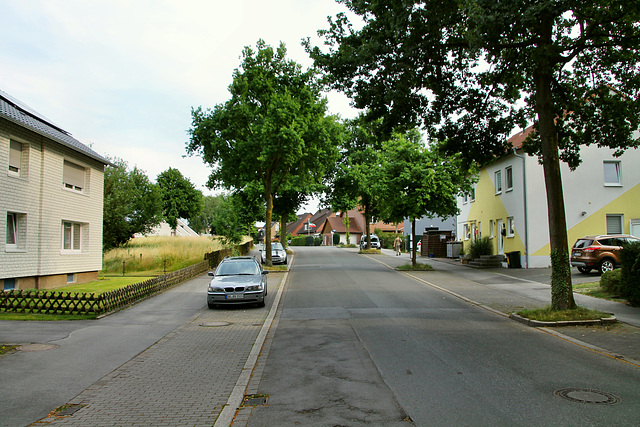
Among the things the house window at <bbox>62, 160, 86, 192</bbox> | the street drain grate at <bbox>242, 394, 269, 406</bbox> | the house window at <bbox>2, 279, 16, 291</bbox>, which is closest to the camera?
the street drain grate at <bbox>242, 394, 269, 406</bbox>

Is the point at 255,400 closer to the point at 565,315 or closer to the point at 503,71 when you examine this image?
the point at 565,315

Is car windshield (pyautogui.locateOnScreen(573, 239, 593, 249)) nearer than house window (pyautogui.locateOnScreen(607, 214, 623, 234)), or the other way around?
car windshield (pyautogui.locateOnScreen(573, 239, 593, 249))

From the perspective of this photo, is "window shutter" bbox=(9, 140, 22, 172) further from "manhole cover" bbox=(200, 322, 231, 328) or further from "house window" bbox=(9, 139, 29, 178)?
"manhole cover" bbox=(200, 322, 231, 328)

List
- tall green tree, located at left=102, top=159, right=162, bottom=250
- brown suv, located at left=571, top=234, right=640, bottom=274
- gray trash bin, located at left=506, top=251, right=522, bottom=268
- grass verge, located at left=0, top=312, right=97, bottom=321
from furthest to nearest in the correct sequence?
tall green tree, located at left=102, top=159, right=162, bottom=250, gray trash bin, located at left=506, top=251, right=522, bottom=268, brown suv, located at left=571, top=234, right=640, bottom=274, grass verge, located at left=0, top=312, right=97, bottom=321

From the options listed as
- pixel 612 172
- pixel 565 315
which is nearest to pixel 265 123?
pixel 565 315

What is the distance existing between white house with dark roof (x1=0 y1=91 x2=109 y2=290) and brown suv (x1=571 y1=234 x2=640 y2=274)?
71.5 feet

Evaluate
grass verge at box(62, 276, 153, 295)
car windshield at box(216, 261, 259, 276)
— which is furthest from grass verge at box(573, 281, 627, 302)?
grass verge at box(62, 276, 153, 295)

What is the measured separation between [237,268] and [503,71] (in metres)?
10.4

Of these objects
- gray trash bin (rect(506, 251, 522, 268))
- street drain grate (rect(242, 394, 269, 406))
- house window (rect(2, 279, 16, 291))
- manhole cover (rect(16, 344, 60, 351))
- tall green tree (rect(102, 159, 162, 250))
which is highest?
tall green tree (rect(102, 159, 162, 250))

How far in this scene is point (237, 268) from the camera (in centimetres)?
1661

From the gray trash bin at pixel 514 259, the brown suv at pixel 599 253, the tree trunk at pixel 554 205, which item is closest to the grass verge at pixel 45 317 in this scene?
the tree trunk at pixel 554 205

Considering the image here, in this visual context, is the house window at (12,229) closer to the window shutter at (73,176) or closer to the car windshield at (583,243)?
the window shutter at (73,176)

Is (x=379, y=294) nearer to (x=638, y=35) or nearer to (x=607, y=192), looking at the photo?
(x=638, y=35)

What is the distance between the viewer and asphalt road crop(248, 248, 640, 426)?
5254 millimetres
